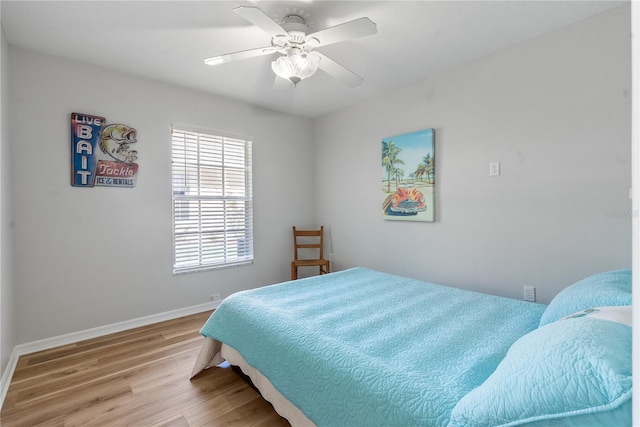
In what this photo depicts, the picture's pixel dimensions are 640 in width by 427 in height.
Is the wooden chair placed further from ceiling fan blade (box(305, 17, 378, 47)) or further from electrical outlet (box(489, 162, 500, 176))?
ceiling fan blade (box(305, 17, 378, 47))

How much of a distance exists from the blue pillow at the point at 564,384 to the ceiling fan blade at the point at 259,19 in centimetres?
180

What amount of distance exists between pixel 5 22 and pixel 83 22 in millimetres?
510

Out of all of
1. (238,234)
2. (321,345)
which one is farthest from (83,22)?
(321,345)

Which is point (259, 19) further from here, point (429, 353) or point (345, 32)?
point (429, 353)

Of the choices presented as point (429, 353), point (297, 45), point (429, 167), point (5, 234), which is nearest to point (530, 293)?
point (429, 167)

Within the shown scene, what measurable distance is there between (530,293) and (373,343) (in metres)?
1.71

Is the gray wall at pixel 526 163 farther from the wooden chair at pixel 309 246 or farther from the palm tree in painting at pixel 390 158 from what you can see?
the wooden chair at pixel 309 246

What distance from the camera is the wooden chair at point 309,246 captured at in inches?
144

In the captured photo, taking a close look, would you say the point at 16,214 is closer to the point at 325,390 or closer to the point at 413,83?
the point at 325,390

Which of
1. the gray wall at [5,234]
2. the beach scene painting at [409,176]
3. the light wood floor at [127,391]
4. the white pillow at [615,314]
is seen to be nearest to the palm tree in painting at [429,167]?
the beach scene painting at [409,176]

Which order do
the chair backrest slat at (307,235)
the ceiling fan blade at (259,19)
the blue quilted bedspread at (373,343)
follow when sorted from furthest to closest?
the chair backrest slat at (307,235), the ceiling fan blade at (259,19), the blue quilted bedspread at (373,343)

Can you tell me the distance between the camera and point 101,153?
8.66 feet

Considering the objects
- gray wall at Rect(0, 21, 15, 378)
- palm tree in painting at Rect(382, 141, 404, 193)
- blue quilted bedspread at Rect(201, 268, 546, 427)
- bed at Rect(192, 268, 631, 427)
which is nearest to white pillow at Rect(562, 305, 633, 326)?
bed at Rect(192, 268, 631, 427)

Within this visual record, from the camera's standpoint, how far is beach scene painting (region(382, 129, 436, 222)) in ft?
9.53
